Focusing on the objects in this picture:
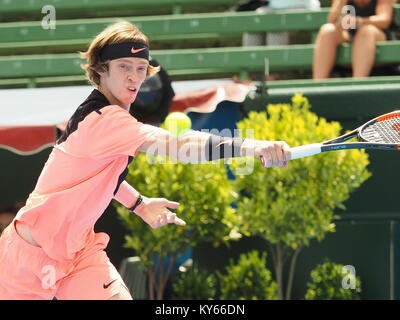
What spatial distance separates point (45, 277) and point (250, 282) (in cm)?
336

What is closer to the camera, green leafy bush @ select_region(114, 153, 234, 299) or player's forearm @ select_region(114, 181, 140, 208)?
player's forearm @ select_region(114, 181, 140, 208)

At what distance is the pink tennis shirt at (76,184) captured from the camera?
3869 mm

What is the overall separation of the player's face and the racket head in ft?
3.23

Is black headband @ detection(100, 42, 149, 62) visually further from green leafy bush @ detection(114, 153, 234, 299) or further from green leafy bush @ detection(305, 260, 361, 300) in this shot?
green leafy bush @ detection(305, 260, 361, 300)

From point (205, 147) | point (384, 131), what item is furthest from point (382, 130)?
point (205, 147)

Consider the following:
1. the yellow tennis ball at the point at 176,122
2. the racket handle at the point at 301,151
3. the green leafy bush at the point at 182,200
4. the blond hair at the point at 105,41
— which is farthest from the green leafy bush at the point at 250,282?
the racket handle at the point at 301,151

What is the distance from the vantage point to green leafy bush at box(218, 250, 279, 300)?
7.23 m

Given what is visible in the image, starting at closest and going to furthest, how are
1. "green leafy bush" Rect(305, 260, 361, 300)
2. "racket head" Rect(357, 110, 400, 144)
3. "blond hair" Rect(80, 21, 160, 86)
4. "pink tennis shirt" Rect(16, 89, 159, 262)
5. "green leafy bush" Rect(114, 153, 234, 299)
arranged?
"pink tennis shirt" Rect(16, 89, 159, 262) → "blond hair" Rect(80, 21, 160, 86) → "racket head" Rect(357, 110, 400, 144) → "green leafy bush" Rect(305, 260, 361, 300) → "green leafy bush" Rect(114, 153, 234, 299)

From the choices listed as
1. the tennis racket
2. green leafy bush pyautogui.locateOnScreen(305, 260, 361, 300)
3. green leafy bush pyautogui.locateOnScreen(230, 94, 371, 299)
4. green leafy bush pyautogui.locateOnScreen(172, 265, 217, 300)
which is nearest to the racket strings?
the tennis racket

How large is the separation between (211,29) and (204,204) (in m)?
2.58

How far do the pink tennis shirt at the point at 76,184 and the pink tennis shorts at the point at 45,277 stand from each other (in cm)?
6

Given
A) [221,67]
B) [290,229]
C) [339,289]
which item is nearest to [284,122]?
[290,229]

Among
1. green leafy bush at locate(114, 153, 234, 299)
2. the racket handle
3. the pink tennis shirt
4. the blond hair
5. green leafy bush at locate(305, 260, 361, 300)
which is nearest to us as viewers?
the racket handle
